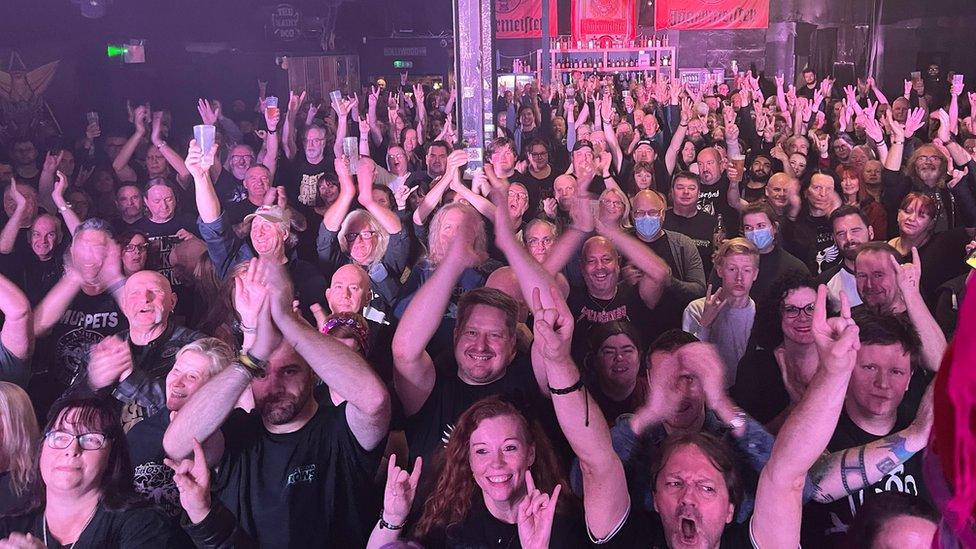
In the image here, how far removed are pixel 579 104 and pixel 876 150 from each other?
7.45 ft

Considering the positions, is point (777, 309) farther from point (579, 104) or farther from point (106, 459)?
point (579, 104)

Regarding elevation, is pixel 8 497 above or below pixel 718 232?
below

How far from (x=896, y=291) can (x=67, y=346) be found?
2.49 meters

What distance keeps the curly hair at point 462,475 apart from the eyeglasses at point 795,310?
0.87 metres

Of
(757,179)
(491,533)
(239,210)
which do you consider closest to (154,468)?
(491,533)

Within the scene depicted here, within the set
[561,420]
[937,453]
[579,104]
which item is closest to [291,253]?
[561,420]

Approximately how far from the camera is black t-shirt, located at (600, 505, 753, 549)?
1984 millimetres

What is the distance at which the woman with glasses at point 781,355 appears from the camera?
258 cm

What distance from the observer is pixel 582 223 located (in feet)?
8.46

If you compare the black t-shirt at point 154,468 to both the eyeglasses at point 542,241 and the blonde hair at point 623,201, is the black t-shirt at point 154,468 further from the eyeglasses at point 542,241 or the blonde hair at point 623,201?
the blonde hair at point 623,201

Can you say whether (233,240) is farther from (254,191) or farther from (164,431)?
(164,431)

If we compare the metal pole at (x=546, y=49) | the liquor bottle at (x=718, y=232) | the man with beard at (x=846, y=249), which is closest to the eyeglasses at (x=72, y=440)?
the man with beard at (x=846, y=249)

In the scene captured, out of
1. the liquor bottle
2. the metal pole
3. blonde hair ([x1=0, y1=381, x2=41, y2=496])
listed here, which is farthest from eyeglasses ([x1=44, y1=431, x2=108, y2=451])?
the metal pole

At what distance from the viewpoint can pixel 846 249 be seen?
10.4 feet
